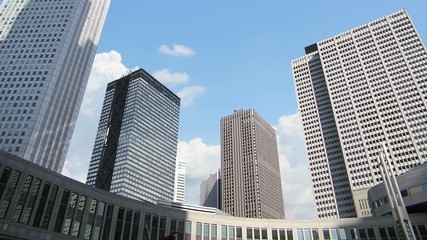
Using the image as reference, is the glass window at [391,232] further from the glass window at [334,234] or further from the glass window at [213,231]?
the glass window at [213,231]

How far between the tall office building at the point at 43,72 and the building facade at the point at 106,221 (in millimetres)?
93058

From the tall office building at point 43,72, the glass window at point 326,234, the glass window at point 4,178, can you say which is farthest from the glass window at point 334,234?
the tall office building at point 43,72

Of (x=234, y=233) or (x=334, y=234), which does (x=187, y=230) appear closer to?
(x=234, y=233)

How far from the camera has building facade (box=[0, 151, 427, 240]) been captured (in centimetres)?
4806

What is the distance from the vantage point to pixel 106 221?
59375 millimetres

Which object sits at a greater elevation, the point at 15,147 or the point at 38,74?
the point at 38,74

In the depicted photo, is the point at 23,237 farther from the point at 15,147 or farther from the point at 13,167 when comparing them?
the point at 15,147

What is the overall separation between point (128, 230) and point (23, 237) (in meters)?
18.0

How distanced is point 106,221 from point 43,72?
397 feet

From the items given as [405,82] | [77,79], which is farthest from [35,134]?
[405,82]

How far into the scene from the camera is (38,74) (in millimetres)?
158000

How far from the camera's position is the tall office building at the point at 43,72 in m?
144

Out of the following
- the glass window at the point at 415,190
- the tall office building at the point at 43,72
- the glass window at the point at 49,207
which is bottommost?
the glass window at the point at 49,207

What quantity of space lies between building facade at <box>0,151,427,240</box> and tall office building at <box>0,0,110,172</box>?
93.1 meters
